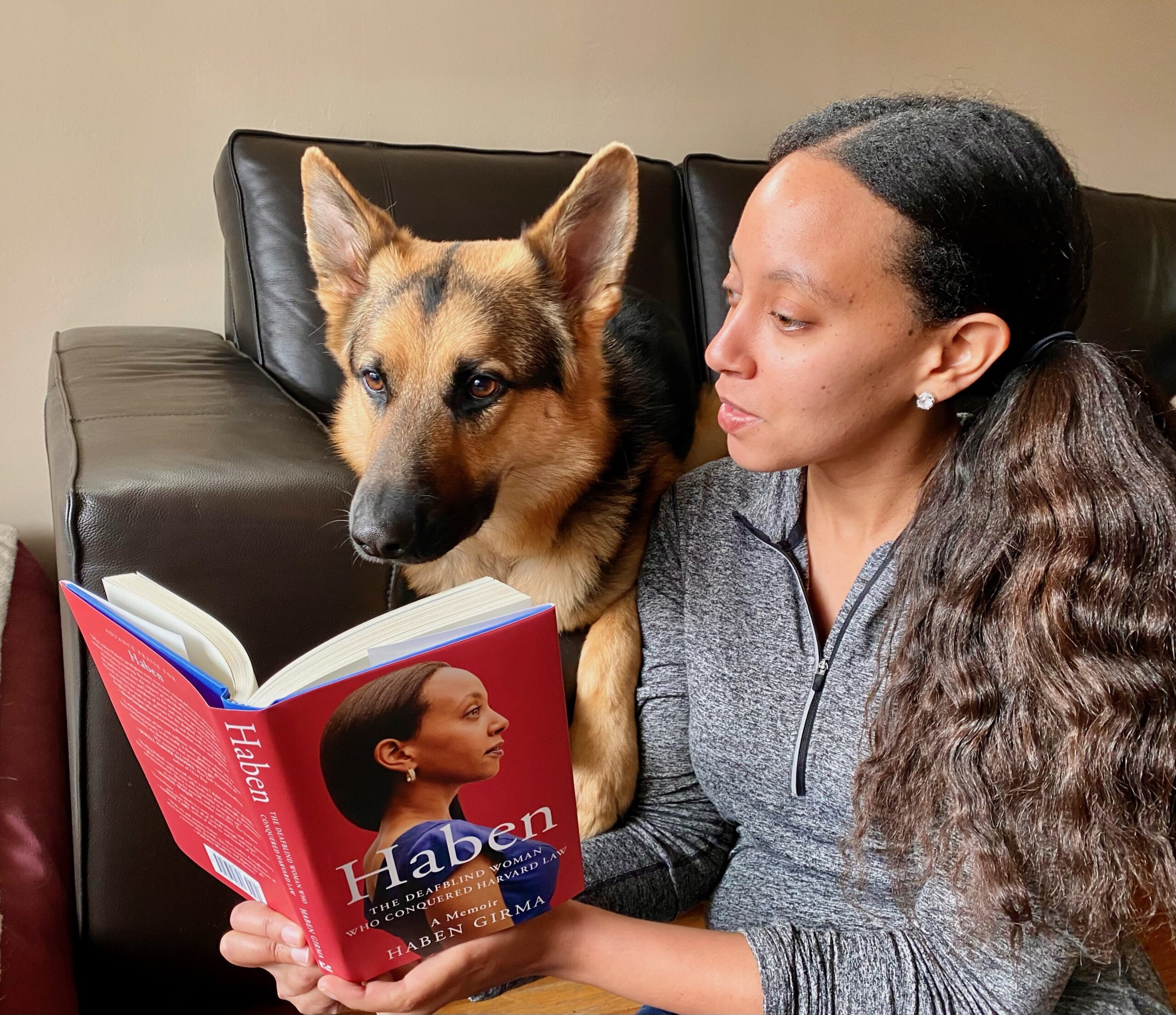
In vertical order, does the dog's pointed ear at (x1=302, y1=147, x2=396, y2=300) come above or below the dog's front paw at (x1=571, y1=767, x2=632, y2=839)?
above

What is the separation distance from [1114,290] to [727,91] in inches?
47.0

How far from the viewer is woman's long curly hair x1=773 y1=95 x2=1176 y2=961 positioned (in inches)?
30.7

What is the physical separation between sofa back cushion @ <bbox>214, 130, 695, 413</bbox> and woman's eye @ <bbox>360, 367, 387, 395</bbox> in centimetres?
40

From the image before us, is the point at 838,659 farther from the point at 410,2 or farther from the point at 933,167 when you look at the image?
the point at 410,2

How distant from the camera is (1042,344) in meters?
0.86

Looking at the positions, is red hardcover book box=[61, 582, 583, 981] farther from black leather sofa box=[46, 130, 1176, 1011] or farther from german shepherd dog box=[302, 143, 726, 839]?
german shepherd dog box=[302, 143, 726, 839]

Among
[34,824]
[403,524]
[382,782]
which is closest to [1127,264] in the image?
[403,524]

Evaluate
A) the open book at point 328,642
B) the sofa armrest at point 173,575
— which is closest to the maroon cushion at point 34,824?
the sofa armrest at point 173,575

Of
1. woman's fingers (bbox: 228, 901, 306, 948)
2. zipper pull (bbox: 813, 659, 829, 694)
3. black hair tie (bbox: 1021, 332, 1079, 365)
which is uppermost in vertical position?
black hair tie (bbox: 1021, 332, 1079, 365)

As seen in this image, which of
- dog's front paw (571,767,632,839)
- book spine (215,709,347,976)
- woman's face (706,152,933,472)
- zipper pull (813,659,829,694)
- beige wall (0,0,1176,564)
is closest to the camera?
book spine (215,709,347,976)

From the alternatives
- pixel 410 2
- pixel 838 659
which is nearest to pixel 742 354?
pixel 838 659

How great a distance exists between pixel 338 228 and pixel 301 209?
479 mm

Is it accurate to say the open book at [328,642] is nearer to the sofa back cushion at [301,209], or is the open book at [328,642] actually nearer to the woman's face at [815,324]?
the woman's face at [815,324]

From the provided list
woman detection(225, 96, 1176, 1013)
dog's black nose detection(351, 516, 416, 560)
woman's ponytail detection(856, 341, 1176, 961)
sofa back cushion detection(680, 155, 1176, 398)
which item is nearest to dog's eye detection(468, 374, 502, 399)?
dog's black nose detection(351, 516, 416, 560)
